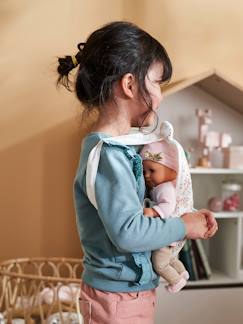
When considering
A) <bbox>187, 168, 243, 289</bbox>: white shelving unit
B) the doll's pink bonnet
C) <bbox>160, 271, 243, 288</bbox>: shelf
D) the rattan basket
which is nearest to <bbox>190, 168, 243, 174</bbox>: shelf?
<bbox>187, 168, 243, 289</bbox>: white shelving unit

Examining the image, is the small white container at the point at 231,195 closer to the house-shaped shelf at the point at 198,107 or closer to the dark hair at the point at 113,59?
the house-shaped shelf at the point at 198,107

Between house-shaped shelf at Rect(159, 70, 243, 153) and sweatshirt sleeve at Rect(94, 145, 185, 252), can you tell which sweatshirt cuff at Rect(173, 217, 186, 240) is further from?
house-shaped shelf at Rect(159, 70, 243, 153)

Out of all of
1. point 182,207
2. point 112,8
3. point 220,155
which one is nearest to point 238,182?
point 220,155

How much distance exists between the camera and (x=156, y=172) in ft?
3.22

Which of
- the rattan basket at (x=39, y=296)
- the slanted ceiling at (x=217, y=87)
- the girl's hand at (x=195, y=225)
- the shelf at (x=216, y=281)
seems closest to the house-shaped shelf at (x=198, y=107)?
the slanted ceiling at (x=217, y=87)

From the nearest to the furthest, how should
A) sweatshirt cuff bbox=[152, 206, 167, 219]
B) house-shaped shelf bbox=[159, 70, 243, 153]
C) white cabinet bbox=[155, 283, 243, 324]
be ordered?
sweatshirt cuff bbox=[152, 206, 167, 219] → white cabinet bbox=[155, 283, 243, 324] → house-shaped shelf bbox=[159, 70, 243, 153]

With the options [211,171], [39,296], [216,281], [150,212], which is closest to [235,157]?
[211,171]

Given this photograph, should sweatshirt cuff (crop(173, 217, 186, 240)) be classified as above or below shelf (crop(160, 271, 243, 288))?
above

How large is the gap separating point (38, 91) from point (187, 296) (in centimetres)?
97

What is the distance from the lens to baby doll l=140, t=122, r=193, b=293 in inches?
37.7

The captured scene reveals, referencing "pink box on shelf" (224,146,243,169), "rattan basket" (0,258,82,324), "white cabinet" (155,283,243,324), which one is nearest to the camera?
"rattan basket" (0,258,82,324)

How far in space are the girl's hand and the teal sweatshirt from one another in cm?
2

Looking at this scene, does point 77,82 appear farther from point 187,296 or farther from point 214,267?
point 214,267

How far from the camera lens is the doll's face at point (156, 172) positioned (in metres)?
0.98
